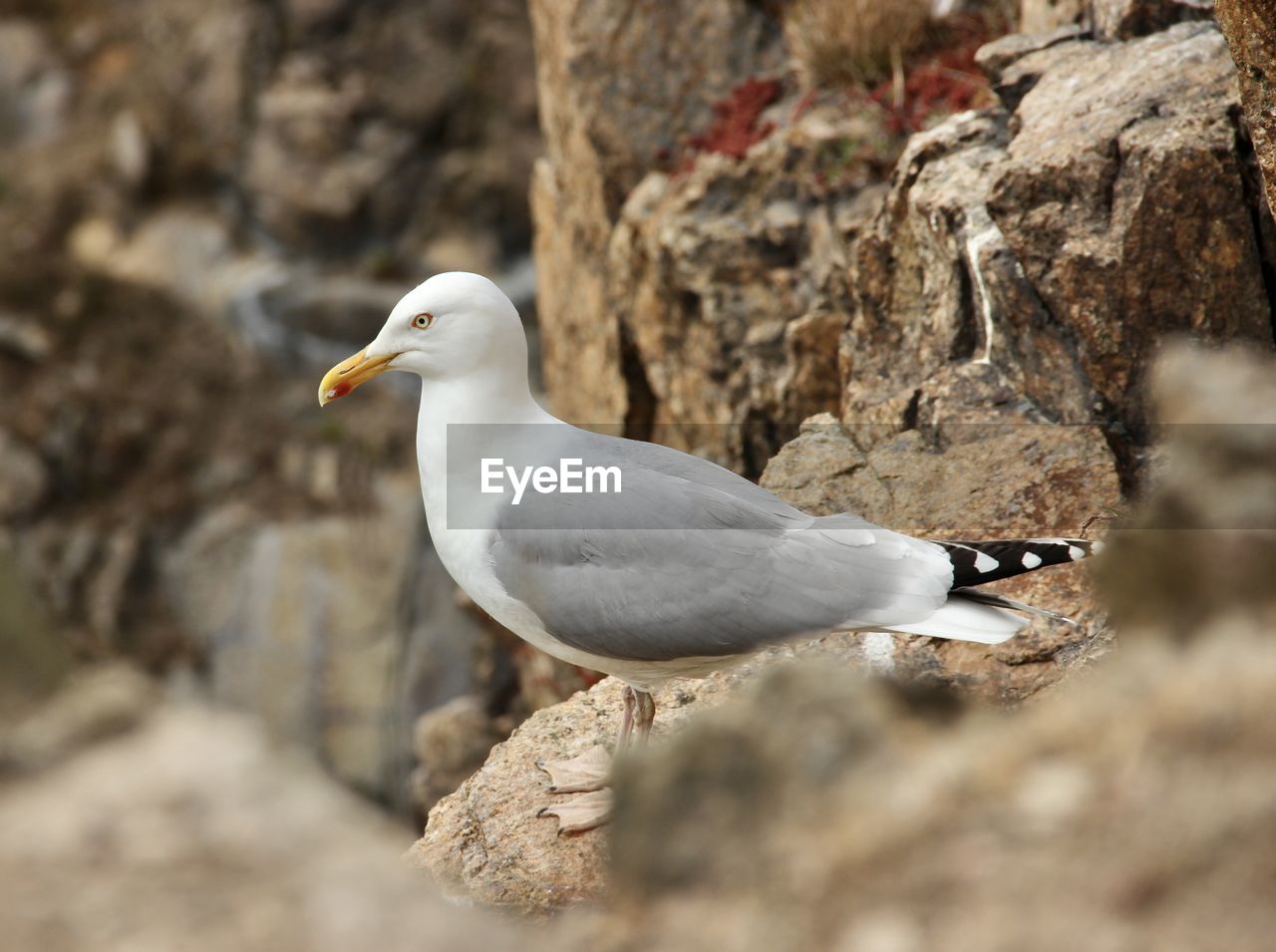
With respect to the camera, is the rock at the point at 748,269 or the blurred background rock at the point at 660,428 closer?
the blurred background rock at the point at 660,428

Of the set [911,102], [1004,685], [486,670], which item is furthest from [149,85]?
[1004,685]

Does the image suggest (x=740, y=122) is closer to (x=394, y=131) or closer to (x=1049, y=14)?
(x=1049, y=14)

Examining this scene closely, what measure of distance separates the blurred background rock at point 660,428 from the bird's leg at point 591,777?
10cm

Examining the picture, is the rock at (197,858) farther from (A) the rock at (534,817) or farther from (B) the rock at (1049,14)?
(B) the rock at (1049,14)

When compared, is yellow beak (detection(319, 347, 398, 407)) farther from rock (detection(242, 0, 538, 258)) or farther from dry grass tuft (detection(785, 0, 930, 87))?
rock (detection(242, 0, 538, 258))

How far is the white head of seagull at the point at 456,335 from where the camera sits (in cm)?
423

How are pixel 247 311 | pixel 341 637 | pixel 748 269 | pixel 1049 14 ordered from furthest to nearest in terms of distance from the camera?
pixel 247 311, pixel 341 637, pixel 748 269, pixel 1049 14

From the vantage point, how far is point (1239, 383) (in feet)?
6.92

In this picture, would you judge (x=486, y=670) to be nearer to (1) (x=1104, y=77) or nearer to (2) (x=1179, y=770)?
(1) (x=1104, y=77)

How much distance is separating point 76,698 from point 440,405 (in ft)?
6.79

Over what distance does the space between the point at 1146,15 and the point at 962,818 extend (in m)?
4.85

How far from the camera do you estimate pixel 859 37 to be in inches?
304

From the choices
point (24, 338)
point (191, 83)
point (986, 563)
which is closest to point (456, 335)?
point (986, 563)

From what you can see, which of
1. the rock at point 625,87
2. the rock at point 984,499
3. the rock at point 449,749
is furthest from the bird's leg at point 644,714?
the rock at point 449,749
